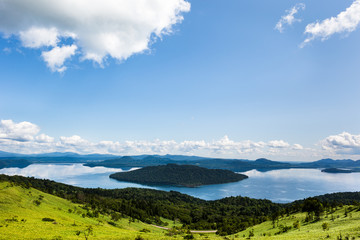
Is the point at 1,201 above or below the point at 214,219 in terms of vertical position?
above

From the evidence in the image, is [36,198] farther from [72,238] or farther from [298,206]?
A: [298,206]

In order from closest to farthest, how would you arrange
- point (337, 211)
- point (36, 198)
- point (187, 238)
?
point (187, 238) < point (337, 211) < point (36, 198)

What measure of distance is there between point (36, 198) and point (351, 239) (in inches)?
4166

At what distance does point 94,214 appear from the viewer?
98500 mm

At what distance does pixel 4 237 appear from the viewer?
3378cm

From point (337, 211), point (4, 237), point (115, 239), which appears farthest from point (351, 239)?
point (4, 237)

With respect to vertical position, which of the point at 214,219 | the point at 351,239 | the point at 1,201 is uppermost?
the point at 351,239

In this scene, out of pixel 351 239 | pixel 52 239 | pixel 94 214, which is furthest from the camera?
pixel 94 214

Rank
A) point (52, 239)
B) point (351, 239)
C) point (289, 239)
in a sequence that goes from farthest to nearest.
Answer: point (52, 239) → point (289, 239) → point (351, 239)

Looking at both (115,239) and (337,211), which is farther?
(337,211)

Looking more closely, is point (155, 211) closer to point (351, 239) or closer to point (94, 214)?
point (94, 214)

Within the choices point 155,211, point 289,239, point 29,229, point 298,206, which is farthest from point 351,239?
point 155,211

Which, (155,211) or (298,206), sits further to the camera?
(155,211)

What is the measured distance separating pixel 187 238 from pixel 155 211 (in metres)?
156
